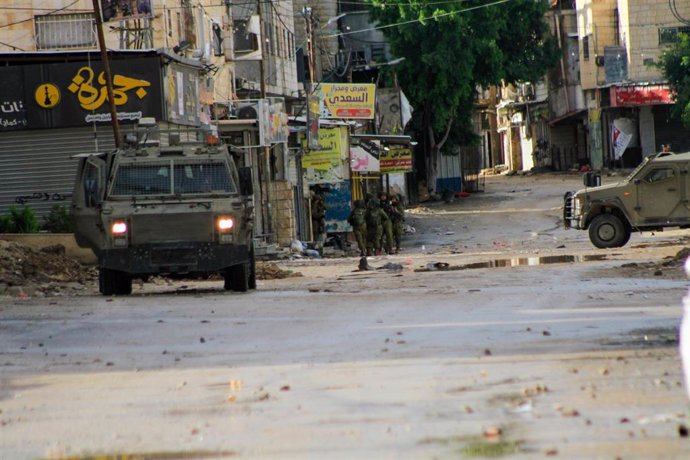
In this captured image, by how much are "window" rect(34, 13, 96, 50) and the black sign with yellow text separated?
7697mm

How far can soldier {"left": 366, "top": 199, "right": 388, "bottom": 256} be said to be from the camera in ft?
116

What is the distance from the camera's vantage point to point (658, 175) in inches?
1180

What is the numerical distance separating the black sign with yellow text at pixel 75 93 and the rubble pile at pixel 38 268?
5.42 meters

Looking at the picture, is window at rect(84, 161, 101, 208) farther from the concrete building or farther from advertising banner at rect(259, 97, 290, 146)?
advertising banner at rect(259, 97, 290, 146)

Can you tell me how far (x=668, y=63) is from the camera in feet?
192

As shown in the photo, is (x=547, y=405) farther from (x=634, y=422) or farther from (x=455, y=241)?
(x=455, y=241)

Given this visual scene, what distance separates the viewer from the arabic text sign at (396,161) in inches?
1861

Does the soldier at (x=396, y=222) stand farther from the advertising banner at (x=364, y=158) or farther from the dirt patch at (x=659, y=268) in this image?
the dirt patch at (x=659, y=268)

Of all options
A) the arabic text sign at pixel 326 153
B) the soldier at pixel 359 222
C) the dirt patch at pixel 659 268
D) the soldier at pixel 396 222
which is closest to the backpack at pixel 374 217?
the soldier at pixel 359 222

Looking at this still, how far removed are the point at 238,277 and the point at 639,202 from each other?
13471 millimetres

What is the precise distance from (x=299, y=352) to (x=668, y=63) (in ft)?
165

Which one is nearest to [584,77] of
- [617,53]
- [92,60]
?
[617,53]

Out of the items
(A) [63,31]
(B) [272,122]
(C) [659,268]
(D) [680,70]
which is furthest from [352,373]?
(D) [680,70]

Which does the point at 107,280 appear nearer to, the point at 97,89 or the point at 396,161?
the point at 97,89
